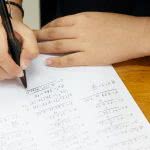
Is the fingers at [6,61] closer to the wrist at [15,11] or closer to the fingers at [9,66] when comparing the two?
the fingers at [9,66]

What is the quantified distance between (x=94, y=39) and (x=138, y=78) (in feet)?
0.38

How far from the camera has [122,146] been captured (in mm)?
564

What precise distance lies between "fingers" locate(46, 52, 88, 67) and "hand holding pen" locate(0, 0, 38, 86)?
59 millimetres

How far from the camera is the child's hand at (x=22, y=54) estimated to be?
2.01 feet

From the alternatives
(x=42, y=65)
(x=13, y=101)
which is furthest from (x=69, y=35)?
(x=13, y=101)

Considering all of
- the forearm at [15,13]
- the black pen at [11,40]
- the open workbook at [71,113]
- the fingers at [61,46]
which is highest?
the black pen at [11,40]

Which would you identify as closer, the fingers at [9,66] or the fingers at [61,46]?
the fingers at [9,66]

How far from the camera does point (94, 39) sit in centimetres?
72

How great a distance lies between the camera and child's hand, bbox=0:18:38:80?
61 centimetres

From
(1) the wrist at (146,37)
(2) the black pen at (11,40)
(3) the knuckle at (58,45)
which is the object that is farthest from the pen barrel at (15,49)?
(1) the wrist at (146,37)

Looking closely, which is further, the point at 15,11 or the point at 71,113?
the point at 15,11

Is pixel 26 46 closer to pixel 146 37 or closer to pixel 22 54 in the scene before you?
pixel 22 54

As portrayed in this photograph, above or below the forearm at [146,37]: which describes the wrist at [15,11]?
above

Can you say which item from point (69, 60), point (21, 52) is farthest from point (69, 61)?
point (21, 52)
